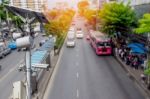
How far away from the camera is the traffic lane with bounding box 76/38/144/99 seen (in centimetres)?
3002

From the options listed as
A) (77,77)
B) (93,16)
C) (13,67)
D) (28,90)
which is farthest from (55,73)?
(93,16)

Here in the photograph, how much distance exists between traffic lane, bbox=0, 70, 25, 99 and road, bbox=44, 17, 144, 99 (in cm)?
389

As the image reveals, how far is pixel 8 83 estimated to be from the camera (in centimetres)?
3619

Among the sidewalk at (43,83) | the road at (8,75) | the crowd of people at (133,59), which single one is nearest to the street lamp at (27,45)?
the sidewalk at (43,83)

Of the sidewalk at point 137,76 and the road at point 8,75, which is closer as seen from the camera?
the sidewalk at point 137,76

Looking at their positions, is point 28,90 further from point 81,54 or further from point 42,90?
point 81,54

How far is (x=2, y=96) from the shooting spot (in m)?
30.6

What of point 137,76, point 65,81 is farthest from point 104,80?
point 65,81

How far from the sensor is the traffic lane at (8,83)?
31.1 m

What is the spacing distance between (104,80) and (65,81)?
447 cm

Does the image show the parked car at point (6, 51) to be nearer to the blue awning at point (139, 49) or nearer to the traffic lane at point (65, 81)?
the traffic lane at point (65, 81)

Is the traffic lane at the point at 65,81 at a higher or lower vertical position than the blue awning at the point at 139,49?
lower

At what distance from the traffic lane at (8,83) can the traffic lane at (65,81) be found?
4060 millimetres

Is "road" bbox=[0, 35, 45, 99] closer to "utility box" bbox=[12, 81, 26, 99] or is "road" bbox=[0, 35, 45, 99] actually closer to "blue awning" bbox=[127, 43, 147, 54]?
"blue awning" bbox=[127, 43, 147, 54]
